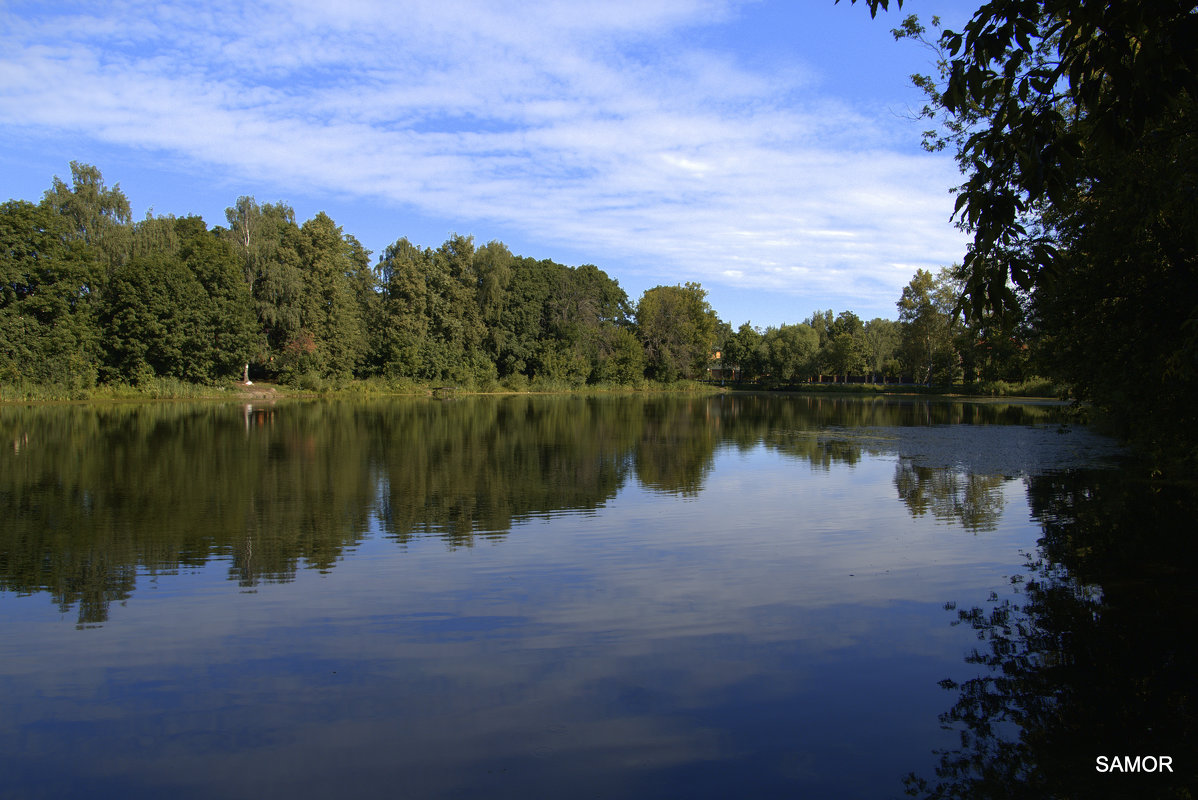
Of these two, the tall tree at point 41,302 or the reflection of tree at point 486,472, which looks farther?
the tall tree at point 41,302

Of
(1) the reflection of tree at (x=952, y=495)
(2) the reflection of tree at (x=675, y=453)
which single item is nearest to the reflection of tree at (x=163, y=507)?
(2) the reflection of tree at (x=675, y=453)

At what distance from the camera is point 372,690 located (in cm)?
569

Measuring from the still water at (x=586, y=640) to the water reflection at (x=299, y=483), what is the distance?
0.12m

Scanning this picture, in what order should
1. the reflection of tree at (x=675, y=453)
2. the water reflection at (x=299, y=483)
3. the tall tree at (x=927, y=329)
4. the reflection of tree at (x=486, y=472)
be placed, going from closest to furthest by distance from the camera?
the water reflection at (x=299, y=483)
the reflection of tree at (x=486, y=472)
the reflection of tree at (x=675, y=453)
the tall tree at (x=927, y=329)

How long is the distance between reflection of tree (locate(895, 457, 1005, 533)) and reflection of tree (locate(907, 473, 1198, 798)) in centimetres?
276

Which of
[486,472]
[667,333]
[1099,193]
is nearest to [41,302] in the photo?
[486,472]

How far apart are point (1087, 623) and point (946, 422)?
3376 cm

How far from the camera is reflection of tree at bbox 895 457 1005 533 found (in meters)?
12.6

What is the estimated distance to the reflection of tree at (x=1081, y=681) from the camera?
4359mm

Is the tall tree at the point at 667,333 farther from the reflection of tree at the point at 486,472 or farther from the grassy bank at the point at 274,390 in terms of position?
the reflection of tree at the point at 486,472

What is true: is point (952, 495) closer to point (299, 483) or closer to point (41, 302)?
point (299, 483)

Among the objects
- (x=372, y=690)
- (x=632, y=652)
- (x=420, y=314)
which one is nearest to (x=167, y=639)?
(x=372, y=690)

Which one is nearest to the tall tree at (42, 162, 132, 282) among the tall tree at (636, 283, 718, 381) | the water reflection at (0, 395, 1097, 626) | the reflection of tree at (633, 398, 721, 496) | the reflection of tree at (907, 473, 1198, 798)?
the water reflection at (0, 395, 1097, 626)

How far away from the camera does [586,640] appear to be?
6738 millimetres
